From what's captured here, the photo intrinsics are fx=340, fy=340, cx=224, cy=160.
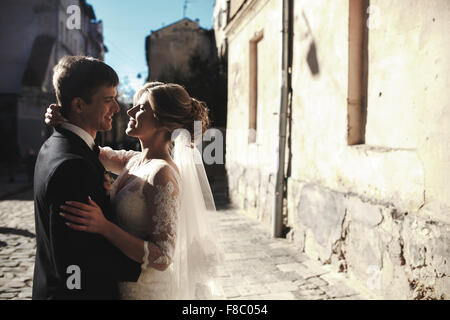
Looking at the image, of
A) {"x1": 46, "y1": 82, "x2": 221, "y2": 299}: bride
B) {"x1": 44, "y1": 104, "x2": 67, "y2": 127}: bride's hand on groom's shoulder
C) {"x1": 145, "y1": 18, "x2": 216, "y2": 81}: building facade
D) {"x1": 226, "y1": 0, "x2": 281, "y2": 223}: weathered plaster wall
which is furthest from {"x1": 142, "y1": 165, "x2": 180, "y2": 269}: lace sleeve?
{"x1": 145, "y1": 18, "x2": 216, "y2": 81}: building facade

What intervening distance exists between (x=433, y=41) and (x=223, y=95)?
1403 centimetres

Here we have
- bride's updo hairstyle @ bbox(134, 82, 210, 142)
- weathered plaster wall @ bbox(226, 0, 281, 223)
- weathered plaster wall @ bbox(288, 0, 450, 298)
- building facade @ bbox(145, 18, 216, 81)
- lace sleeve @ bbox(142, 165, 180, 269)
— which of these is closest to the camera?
lace sleeve @ bbox(142, 165, 180, 269)

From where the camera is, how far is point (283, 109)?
5.39 m

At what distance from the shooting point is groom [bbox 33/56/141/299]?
137 cm

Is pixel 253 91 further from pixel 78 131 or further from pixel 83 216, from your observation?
pixel 83 216

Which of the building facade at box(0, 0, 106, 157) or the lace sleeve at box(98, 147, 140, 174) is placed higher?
the building facade at box(0, 0, 106, 157)

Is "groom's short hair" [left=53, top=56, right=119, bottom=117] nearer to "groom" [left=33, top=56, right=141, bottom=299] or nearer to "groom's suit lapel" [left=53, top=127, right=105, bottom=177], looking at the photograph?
"groom" [left=33, top=56, right=141, bottom=299]

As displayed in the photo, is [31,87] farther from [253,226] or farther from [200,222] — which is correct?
[200,222]

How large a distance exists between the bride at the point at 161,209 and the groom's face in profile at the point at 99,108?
15cm

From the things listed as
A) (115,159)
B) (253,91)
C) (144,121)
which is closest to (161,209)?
(144,121)

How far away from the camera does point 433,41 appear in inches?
104

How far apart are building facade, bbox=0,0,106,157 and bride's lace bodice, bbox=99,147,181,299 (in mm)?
17890

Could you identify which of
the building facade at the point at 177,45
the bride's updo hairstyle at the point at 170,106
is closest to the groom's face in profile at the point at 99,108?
the bride's updo hairstyle at the point at 170,106
